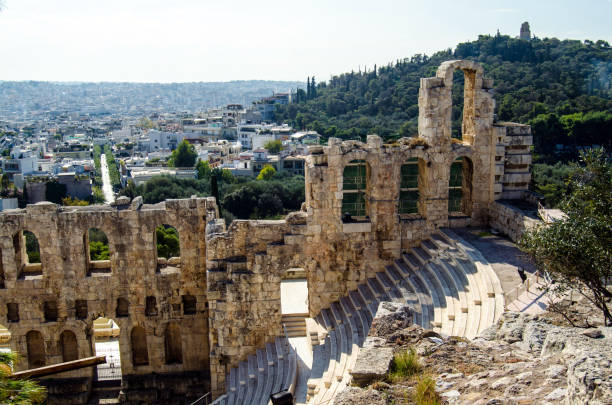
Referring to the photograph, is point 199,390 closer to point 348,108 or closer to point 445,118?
point 445,118

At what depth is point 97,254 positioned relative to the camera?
30.2m

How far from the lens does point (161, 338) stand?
2228 centimetres

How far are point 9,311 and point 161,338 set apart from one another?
5607 millimetres

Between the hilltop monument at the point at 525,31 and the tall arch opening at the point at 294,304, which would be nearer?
the tall arch opening at the point at 294,304

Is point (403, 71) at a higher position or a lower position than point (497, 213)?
higher

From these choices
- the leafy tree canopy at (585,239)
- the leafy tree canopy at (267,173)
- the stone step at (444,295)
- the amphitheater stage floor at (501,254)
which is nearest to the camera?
the leafy tree canopy at (585,239)

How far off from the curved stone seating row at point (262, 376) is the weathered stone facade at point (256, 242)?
46 centimetres

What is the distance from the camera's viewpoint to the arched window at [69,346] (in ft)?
73.6

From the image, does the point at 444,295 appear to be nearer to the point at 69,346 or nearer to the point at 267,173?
the point at 69,346

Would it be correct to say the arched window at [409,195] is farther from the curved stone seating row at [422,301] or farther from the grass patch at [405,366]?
the grass patch at [405,366]

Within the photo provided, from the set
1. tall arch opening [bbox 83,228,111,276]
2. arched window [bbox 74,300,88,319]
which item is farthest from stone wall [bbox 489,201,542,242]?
arched window [bbox 74,300,88,319]

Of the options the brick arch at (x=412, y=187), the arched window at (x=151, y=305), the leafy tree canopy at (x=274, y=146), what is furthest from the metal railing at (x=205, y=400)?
the leafy tree canopy at (x=274, y=146)

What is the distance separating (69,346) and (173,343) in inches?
152

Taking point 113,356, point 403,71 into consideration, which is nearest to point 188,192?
point 113,356
